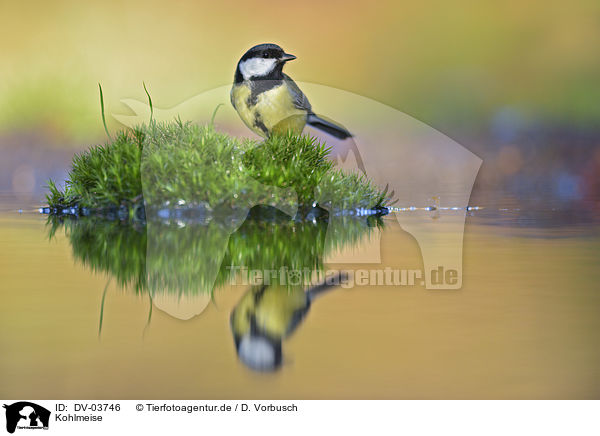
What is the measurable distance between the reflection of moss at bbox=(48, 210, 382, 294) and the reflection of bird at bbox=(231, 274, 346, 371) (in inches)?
11.1

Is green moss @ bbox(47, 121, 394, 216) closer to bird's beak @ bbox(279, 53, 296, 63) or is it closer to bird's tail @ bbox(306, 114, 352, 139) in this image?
bird's tail @ bbox(306, 114, 352, 139)

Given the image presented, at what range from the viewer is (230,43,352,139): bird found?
15.7 feet

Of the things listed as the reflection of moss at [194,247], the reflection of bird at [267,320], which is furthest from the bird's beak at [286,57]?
the reflection of bird at [267,320]

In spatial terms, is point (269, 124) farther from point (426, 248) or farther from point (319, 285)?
point (319, 285)

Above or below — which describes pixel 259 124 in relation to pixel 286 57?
below

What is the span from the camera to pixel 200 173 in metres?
4.58

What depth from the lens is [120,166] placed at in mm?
4715

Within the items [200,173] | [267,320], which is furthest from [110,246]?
[267,320]

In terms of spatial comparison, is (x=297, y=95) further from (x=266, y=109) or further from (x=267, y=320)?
(x=267, y=320)

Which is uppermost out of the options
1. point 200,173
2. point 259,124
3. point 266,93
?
point 266,93

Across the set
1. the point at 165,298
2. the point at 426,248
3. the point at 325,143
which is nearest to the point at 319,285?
the point at 165,298

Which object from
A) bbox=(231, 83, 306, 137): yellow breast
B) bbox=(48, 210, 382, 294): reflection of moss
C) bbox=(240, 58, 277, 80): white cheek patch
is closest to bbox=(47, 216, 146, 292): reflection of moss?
bbox=(48, 210, 382, 294): reflection of moss

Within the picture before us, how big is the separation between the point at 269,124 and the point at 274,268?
2.31 meters

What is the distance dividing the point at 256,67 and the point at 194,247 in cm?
200
